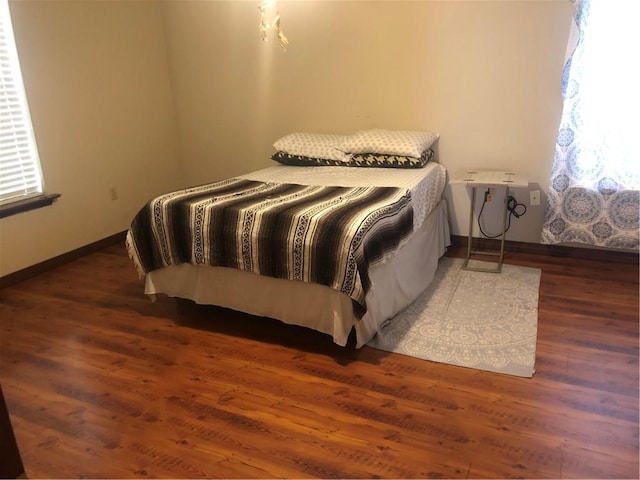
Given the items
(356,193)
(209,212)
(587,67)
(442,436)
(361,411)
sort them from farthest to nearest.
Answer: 1. (587,67)
2. (356,193)
3. (209,212)
4. (361,411)
5. (442,436)

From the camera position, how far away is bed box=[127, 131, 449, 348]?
237 cm

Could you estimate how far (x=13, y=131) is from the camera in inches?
133

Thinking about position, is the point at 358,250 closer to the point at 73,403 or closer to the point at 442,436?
the point at 442,436

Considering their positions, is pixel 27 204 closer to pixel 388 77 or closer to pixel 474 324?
pixel 388 77

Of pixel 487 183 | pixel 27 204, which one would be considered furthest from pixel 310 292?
pixel 27 204

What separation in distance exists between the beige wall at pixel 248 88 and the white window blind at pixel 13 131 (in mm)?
74

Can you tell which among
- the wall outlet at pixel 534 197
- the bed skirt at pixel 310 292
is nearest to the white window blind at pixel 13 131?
the bed skirt at pixel 310 292

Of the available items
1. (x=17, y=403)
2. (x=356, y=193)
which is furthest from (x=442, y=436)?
(x=17, y=403)

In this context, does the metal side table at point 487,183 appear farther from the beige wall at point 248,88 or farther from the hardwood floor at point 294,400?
the hardwood floor at point 294,400

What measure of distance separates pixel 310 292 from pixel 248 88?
8.24 feet

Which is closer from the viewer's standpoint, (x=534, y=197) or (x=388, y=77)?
(x=534, y=197)

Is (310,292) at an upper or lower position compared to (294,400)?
upper

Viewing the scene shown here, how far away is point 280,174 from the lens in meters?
3.58

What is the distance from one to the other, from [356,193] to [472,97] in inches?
53.4
